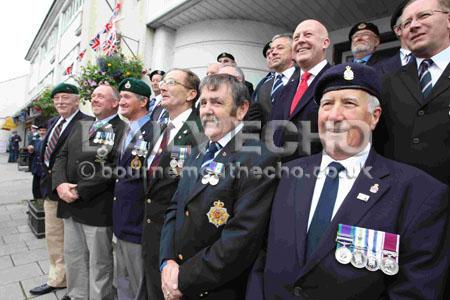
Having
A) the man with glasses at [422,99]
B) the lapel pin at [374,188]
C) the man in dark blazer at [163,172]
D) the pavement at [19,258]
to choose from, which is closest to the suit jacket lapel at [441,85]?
the man with glasses at [422,99]

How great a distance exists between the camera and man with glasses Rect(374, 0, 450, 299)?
1.60 meters

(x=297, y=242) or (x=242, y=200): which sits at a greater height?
(x=242, y=200)

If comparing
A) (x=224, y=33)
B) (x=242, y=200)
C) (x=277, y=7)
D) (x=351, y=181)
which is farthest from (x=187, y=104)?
(x=224, y=33)

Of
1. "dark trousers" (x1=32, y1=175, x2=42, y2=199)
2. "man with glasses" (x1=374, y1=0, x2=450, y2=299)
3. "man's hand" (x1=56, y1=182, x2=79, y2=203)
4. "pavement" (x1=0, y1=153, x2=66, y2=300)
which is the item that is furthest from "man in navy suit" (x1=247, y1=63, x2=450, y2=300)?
"dark trousers" (x1=32, y1=175, x2=42, y2=199)

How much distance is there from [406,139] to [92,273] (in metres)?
3.04

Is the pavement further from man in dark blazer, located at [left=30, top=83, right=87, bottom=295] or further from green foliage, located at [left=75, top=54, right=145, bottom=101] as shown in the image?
green foliage, located at [left=75, top=54, right=145, bottom=101]

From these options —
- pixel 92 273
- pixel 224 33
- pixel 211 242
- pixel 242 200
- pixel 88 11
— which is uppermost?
pixel 88 11

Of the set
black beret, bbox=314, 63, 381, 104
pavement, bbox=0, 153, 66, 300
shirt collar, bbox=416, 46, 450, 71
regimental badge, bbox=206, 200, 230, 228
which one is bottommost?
pavement, bbox=0, 153, 66, 300

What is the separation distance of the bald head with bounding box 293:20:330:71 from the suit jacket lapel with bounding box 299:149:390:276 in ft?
4.27

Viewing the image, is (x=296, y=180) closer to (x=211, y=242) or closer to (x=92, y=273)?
(x=211, y=242)

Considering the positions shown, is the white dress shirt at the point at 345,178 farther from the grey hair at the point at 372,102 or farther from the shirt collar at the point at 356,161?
the grey hair at the point at 372,102

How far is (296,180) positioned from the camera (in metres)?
1.64

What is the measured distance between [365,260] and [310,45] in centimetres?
175

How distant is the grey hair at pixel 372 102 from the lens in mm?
1543
